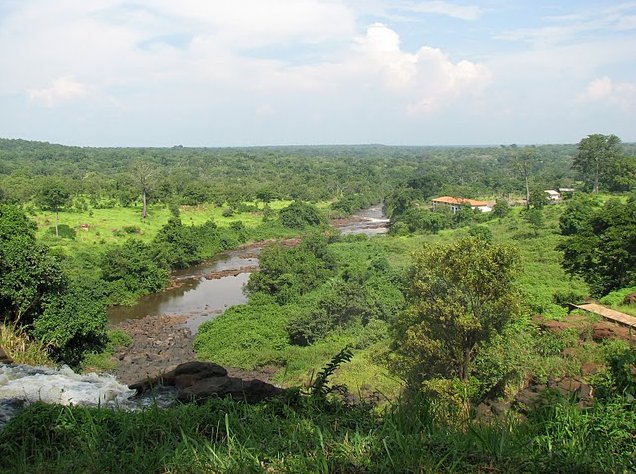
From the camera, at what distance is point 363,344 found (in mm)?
19297

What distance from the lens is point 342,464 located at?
324 cm

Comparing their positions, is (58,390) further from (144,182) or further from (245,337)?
(144,182)

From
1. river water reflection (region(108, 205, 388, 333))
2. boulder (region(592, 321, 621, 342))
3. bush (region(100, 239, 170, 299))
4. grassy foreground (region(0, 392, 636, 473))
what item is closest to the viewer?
grassy foreground (region(0, 392, 636, 473))

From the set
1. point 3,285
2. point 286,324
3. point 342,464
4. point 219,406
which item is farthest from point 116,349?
point 342,464

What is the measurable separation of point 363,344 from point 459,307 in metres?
9.26

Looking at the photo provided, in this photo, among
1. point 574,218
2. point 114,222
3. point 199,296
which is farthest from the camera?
point 114,222

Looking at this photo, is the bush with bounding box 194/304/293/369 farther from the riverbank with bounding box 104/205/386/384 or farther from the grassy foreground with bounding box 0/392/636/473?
the grassy foreground with bounding box 0/392/636/473

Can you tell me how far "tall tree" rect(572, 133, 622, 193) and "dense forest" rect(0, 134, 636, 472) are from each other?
15.1m

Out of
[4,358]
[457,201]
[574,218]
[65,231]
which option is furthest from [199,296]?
[457,201]

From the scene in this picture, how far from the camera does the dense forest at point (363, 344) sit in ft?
11.6

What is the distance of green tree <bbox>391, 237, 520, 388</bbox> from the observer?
10.4 m

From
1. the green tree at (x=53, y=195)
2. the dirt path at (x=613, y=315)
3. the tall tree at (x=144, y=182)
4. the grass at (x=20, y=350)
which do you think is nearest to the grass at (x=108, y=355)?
the grass at (x=20, y=350)

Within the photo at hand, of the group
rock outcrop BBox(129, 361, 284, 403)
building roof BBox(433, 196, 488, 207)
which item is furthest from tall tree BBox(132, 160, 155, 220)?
rock outcrop BBox(129, 361, 284, 403)

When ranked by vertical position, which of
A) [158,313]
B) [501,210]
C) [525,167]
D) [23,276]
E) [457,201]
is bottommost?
[158,313]
